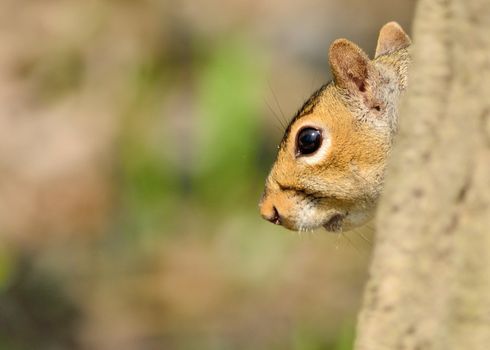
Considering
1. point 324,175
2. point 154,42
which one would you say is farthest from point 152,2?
point 324,175

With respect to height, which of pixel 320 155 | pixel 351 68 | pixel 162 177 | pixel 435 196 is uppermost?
pixel 435 196

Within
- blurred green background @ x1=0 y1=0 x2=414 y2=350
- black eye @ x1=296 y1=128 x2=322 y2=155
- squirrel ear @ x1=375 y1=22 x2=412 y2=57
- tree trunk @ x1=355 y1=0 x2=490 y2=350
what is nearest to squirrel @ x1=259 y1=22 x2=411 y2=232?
black eye @ x1=296 y1=128 x2=322 y2=155

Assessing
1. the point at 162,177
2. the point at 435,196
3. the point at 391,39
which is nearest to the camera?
the point at 435,196

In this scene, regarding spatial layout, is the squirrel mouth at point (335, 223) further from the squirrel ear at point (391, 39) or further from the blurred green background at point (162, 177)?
the blurred green background at point (162, 177)

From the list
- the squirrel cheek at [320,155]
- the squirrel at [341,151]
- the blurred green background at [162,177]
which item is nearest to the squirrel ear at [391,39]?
the squirrel at [341,151]

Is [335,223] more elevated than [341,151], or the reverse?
[341,151]

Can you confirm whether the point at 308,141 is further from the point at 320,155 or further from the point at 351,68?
the point at 351,68

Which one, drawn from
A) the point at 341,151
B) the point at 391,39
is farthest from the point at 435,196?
the point at 391,39
